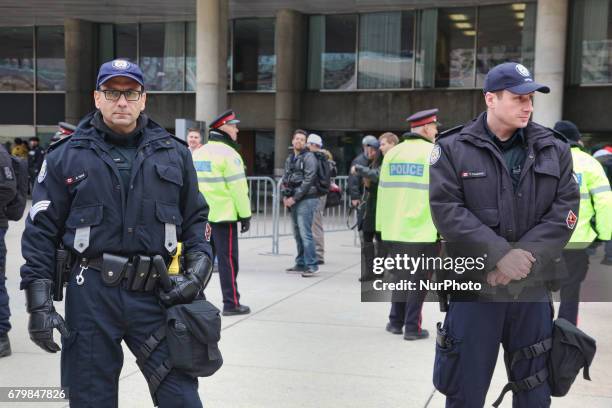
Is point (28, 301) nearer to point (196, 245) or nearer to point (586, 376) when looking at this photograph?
point (196, 245)

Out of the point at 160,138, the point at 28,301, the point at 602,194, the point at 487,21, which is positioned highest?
the point at 487,21

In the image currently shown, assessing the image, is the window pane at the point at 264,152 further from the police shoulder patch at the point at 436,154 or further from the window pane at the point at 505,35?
the police shoulder patch at the point at 436,154

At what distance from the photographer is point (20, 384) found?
5160mm

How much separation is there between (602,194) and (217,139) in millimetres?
3965

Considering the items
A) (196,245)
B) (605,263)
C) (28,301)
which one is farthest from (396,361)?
(605,263)

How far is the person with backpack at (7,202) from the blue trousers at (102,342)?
2626 mm

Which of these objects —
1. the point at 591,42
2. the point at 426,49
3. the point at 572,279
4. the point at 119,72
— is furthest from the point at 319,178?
the point at 591,42

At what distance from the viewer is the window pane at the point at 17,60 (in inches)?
1024

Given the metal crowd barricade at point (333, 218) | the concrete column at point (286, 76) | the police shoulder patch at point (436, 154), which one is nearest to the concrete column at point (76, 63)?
the concrete column at point (286, 76)

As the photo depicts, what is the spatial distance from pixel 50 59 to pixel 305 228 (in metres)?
18.9

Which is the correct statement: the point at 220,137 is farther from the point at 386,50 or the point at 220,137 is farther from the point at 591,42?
the point at 591,42

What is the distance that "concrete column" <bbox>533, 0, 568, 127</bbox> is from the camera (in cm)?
1820

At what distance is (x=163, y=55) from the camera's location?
24562mm

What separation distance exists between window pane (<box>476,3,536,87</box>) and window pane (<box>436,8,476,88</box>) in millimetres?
257
